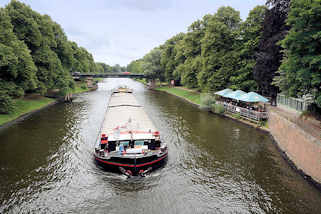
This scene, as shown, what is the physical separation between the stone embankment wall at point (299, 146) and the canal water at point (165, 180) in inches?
31.0

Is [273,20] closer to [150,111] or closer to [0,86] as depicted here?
[150,111]

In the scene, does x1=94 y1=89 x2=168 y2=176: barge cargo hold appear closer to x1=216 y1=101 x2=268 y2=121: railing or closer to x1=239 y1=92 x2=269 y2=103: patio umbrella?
x1=216 y1=101 x2=268 y2=121: railing

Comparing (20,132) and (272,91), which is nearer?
(20,132)

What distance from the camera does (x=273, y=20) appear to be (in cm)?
2764

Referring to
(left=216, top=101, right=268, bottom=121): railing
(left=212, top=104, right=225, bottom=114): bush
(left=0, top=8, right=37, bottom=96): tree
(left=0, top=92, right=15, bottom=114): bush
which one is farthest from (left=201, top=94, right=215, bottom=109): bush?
(left=0, top=92, right=15, bottom=114): bush

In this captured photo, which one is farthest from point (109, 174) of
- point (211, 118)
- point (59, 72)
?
point (59, 72)

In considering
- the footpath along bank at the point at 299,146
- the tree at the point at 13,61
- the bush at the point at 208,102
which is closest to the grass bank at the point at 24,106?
the tree at the point at 13,61

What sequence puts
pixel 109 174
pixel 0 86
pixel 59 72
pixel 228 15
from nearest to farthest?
pixel 109 174, pixel 0 86, pixel 228 15, pixel 59 72

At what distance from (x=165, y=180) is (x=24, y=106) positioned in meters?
29.8

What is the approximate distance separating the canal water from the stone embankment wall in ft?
2.59

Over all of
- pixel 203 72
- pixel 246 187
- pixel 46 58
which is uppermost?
pixel 46 58

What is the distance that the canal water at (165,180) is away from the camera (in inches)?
428

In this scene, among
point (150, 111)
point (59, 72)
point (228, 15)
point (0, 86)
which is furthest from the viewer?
point (59, 72)

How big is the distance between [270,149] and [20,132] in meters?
25.8
